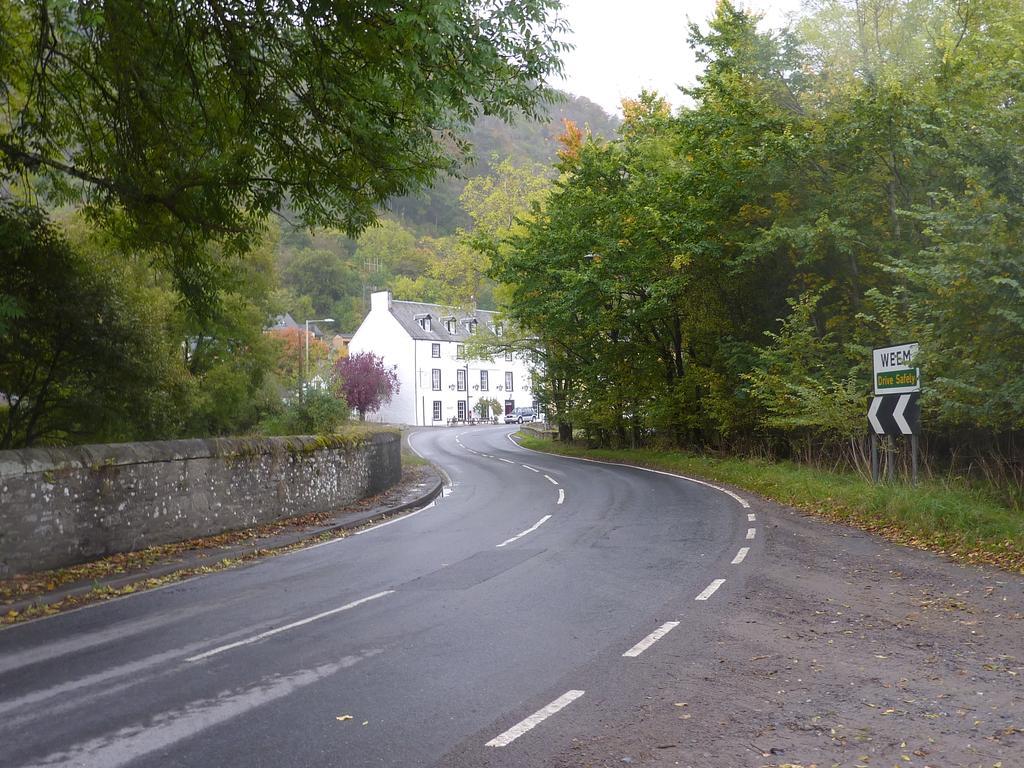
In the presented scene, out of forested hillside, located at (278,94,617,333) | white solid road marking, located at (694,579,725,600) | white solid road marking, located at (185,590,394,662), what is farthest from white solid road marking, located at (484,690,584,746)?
forested hillside, located at (278,94,617,333)

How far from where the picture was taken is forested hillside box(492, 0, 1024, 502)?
12.4 meters

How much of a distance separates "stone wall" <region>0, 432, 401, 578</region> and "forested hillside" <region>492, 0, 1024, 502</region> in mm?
11351

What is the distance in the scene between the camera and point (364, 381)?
64.4m

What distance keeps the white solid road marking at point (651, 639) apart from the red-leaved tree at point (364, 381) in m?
55.3

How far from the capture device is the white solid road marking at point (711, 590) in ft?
27.9

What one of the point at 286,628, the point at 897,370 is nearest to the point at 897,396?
the point at 897,370

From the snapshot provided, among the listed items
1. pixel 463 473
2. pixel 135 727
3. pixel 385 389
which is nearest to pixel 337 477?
pixel 463 473

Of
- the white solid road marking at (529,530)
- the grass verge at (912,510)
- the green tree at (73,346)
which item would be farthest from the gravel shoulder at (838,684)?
the green tree at (73,346)

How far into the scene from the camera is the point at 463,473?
29.0 m

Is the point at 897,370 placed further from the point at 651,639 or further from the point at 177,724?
the point at 177,724

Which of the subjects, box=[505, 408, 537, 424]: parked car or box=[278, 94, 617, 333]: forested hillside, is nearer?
box=[278, 94, 617, 333]: forested hillside

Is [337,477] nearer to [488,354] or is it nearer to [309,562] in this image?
[309,562]

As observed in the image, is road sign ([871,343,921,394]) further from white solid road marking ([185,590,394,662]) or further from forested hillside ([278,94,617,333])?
forested hillside ([278,94,617,333])

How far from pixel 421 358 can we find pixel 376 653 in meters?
69.3
